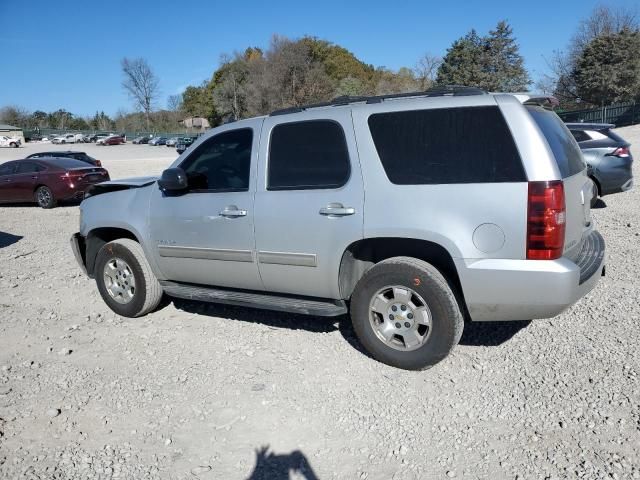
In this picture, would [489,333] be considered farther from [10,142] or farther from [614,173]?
[10,142]

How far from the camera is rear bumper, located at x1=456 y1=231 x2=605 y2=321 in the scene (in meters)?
3.27

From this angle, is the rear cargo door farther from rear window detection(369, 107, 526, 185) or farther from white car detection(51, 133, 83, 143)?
white car detection(51, 133, 83, 143)

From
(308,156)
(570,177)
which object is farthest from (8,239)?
(570,177)

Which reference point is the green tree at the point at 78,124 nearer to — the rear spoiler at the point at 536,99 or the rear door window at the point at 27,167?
the rear door window at the point at 27,167

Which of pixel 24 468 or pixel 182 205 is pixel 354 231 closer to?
pixel 182 205

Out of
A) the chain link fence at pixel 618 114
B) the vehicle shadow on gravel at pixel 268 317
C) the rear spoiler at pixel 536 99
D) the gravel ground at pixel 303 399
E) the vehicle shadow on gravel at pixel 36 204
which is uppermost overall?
the chain link fence at pixel 618 114

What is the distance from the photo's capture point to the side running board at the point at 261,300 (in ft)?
13.2

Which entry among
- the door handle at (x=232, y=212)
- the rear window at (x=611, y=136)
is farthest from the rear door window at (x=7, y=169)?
the rear window at (x=611, y=136)

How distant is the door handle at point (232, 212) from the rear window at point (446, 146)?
124 centimetres

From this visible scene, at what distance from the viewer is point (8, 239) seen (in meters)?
9.65

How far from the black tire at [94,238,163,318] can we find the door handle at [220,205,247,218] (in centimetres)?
116

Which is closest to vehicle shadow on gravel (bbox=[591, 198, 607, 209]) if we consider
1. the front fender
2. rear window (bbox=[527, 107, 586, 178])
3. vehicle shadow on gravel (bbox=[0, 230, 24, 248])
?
rear window (bbox=[527, 107, 586, 178])

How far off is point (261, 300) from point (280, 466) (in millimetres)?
1628

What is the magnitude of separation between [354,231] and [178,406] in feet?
5.62
